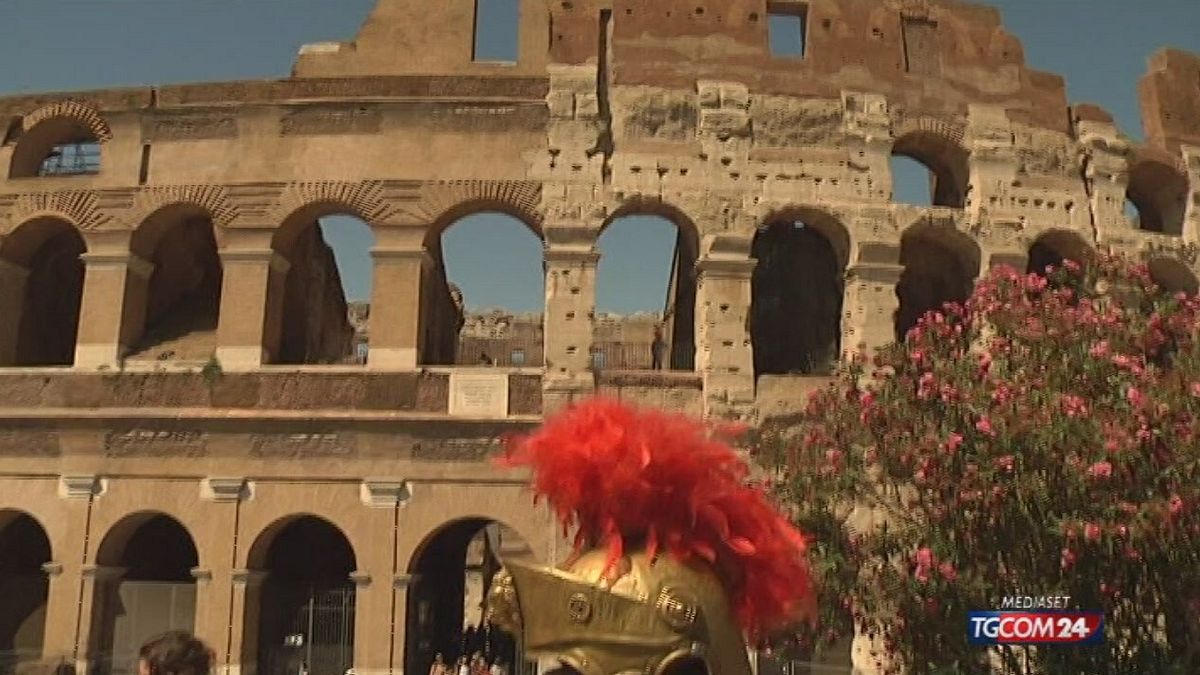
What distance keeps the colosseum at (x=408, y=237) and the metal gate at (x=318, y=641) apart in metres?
0.04

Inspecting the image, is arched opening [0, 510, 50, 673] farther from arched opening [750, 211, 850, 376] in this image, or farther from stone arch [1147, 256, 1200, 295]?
stone arch [1147, 256, 1200, 295]

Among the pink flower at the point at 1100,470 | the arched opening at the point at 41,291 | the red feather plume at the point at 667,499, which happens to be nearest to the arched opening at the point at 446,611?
the arched opening at the point at 41,291

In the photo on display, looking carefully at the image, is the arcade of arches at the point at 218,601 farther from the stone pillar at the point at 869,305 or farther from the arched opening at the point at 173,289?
the stone pillar at the point at 869,305

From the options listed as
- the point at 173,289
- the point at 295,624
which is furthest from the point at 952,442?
the point at 173,289

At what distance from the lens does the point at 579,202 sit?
13.1 meters

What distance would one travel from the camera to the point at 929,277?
15.6 m

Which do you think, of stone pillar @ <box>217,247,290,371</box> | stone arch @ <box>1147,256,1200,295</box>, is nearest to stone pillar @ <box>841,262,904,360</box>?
stone arch @ <box>1147,256,1200,295</box>

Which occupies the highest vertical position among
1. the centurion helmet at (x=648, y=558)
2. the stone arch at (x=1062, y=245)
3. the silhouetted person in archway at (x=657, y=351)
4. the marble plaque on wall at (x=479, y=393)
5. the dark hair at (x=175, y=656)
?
the silhouetted person in archway at (x=657, y=351)

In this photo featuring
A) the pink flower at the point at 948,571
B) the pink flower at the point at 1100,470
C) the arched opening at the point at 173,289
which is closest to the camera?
the pink flower at the point at 1100,470

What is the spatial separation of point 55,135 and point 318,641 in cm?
784

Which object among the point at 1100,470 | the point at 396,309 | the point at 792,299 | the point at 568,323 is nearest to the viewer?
the point at 1100,470

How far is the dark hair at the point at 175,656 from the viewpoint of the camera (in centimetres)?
319

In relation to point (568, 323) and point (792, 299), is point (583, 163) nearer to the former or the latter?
point (568, 323)

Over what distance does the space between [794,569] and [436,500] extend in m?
9.40
